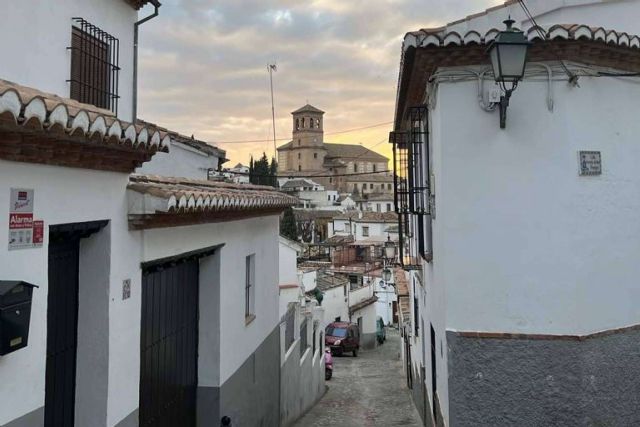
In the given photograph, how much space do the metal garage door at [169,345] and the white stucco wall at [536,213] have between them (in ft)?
10.8

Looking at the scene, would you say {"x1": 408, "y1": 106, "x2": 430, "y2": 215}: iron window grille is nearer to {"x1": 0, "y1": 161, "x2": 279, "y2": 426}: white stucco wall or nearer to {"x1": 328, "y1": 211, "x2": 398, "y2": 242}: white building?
{"x1": 0, "y1": 161, "x2": 279, "y2": 426}: white stucco wall

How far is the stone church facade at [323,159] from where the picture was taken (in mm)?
110438

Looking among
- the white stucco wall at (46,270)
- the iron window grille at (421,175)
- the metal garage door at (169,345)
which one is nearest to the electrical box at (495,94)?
the iron window grille at (421,175)

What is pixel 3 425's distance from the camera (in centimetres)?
346

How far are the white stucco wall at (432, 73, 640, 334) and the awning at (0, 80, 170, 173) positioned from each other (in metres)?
3.42

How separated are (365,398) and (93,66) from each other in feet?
45.7

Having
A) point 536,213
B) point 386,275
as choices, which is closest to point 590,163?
point 536,213

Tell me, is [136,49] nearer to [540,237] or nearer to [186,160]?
[186,160]

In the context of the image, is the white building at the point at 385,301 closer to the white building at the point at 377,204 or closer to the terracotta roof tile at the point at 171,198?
the terracotta roof tile at the point at 171,198

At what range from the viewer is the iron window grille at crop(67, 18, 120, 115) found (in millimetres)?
5945

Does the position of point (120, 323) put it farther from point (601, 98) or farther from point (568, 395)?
A: point (601, 98)

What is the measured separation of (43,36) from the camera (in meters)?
5.36

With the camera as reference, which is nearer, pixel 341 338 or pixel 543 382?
pixel 543 382

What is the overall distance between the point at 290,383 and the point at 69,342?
9349mm
